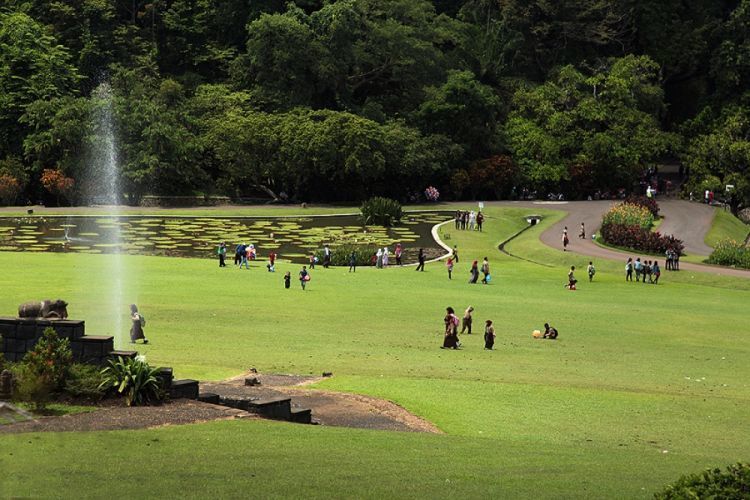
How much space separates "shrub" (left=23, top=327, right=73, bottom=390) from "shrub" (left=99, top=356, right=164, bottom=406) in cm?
80

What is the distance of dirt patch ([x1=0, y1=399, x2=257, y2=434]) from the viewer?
2211 cm

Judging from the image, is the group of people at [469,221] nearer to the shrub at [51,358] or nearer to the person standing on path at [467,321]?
the person standing on path at [467,321]

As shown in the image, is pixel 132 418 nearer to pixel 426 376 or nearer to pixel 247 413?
pixel 247 413

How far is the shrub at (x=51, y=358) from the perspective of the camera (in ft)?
77.6

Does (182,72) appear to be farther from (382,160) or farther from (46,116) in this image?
(382,160)

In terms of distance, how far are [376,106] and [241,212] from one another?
22.2 metres

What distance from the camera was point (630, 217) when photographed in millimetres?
81812

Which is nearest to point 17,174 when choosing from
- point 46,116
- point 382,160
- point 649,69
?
point 46,116

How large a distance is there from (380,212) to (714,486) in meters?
73.7

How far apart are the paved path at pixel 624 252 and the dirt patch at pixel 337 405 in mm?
41575

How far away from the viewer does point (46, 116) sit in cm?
10475

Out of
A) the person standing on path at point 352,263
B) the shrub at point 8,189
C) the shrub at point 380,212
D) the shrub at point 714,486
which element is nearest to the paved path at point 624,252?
the shrub at point 380,212

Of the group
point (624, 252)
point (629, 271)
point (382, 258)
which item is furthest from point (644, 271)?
point (382, 258)

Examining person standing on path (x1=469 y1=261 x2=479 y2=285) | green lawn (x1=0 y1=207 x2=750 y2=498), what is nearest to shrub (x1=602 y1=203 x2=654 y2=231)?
green lawn (x1=0 y1=207 x2=750 y2=498)
